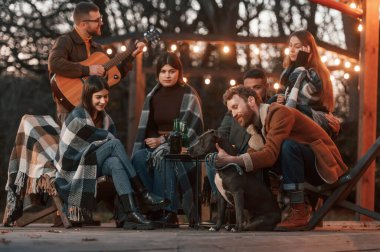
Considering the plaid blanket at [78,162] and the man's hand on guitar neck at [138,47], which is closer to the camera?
the plaid blanket at [78,162]

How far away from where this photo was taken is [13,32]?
16.0 meters

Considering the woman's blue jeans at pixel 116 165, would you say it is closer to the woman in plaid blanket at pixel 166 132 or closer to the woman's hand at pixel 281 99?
the woman in plaid blanket at pixel 166 132

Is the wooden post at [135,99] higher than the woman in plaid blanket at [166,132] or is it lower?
higher

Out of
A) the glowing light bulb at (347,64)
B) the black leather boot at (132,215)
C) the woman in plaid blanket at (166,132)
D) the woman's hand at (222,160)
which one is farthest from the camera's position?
the glowing light bulb at (347,64)

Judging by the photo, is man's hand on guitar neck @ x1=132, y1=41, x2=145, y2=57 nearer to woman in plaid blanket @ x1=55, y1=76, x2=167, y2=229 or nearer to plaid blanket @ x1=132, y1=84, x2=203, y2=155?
plaid blanket @ x1=132, y1=84, x2=203, y2=155

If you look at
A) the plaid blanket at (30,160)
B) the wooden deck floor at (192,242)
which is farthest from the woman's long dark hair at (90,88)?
the wooden deck floor at (192,242)

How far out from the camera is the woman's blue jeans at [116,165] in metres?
6.69

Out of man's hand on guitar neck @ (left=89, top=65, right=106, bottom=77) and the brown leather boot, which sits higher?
man's hand on guitar neck @ (left=89, top=65, right=106, bottom=77)

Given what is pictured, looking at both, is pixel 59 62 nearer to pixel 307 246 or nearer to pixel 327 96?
pixel 327 96

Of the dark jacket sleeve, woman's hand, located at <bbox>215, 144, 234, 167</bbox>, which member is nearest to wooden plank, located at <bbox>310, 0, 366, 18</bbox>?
the dark jacket sleeve

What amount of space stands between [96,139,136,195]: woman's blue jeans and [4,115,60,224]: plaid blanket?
19.3 inches

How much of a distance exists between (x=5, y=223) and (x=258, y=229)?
6.58 feet

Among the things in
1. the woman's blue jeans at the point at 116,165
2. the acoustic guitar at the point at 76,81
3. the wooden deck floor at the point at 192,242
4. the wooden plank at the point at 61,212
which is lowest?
the wooden deck floor at the point at 192,242

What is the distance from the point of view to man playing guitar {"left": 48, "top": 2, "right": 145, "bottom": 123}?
7520mm
